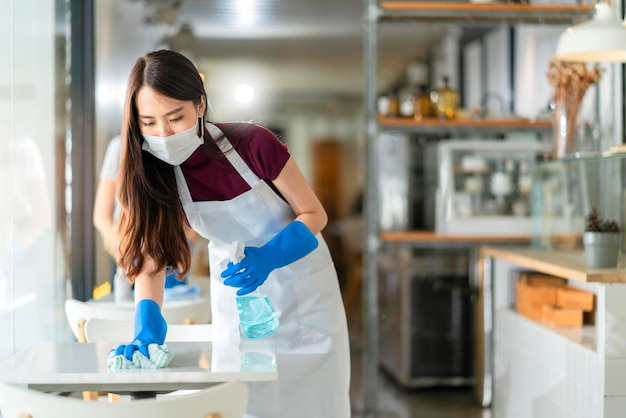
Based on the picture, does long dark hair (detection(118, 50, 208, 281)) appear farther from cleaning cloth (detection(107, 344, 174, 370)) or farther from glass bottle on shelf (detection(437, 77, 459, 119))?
glass bottle on shelf (detection(437, 77, 459, 119))

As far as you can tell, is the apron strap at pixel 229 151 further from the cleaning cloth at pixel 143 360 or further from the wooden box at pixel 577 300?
the wooden box at pixel 577 300

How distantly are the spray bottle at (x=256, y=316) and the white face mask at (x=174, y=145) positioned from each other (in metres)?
0.38

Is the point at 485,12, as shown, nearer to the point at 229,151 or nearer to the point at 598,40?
the point at 598,40

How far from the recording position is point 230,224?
2260mm

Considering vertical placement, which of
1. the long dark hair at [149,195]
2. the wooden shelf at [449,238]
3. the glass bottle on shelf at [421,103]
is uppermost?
the glass bottle on shelf at [421,103]

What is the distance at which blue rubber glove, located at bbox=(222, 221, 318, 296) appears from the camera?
6.68 ft

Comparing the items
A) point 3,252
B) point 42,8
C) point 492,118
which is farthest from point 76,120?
point 492,118

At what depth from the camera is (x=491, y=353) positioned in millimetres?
4344

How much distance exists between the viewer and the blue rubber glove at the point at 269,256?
2037 mm

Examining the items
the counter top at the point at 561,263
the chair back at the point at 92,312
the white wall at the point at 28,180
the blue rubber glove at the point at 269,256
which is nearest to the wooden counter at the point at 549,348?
the counter top at the point at 561,263

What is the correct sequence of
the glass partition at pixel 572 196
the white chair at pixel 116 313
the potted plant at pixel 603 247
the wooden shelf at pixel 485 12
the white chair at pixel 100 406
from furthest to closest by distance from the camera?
the wooden shelf at pixel 485 12 → the glass partition at pixel 572 196 → the potted plant at pixel 603 247 → the white chair at pixel 116 313 → the white chair at pixel 100 406

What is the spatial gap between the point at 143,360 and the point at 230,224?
0.52 meters

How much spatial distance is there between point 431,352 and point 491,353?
650mm

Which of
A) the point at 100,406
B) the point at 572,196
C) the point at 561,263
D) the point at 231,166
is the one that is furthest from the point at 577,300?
the point at 100,406
